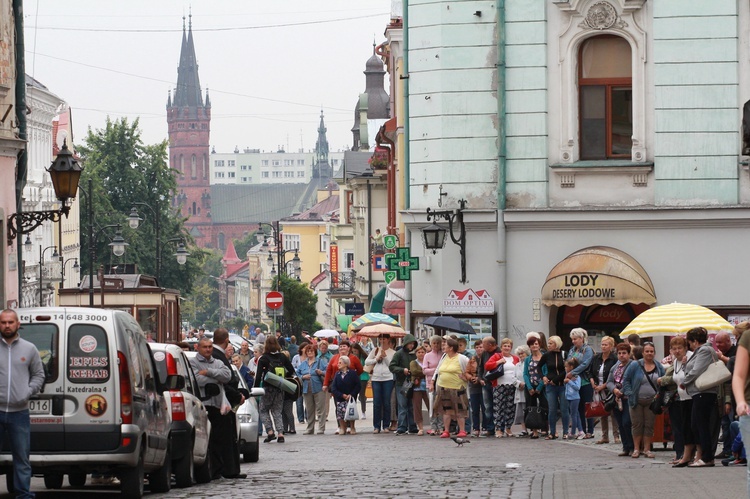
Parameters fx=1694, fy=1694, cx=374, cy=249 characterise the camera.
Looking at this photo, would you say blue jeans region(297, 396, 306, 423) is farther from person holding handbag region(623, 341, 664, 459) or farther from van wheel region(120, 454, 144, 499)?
van wheel region(120, 454, 144, 499)

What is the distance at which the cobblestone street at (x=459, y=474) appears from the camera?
13883 mm

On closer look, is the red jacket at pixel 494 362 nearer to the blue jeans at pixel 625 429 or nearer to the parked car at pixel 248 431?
the blue jeans at pixel 625 429

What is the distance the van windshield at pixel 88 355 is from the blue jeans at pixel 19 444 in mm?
791

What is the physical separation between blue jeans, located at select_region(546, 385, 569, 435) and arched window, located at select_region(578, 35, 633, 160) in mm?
5686

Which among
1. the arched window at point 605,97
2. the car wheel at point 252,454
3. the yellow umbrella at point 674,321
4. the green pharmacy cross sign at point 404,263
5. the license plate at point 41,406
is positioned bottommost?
the car wheel at point 252,454

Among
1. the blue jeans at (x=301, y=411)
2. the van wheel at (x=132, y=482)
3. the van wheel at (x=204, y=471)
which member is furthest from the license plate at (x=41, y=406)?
the blue jeans at (x=301, y=411)

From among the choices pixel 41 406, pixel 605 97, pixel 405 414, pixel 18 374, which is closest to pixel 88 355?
pixel 41 406

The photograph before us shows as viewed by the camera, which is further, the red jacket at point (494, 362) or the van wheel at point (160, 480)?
the red jacket at point (494, 362)

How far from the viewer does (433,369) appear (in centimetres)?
2516

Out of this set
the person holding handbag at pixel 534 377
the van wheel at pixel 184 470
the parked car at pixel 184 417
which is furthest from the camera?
the person holding handbag at pixel 534 377

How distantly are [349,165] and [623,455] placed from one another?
63.7 m

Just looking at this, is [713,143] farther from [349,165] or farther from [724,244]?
[349,165]

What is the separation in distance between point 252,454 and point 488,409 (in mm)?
5283

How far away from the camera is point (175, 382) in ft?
48.5
